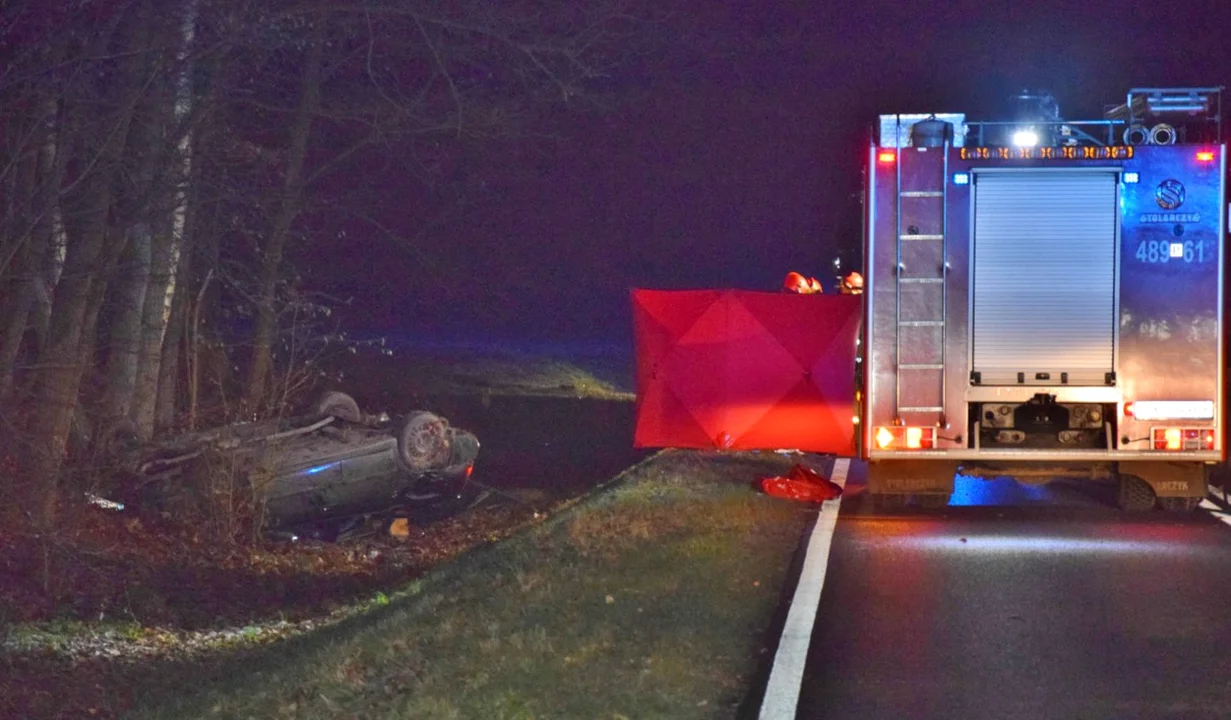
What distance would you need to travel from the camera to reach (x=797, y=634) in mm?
8250

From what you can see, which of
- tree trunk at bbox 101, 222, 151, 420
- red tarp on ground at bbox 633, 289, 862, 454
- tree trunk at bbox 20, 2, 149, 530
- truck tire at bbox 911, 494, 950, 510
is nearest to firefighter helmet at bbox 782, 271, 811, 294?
red tarp on ground at bbox 633, 289, 862, 454

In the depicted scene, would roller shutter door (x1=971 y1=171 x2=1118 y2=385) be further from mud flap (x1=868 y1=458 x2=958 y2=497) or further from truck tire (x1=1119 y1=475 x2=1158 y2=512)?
truck tire (x1=1119 y1=475 x2=1158 y2=512)

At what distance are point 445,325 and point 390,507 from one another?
3758cm

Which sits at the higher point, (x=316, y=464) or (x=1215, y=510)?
(x=316, y=464)

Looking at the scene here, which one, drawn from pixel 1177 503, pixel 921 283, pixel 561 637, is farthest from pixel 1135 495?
pixel 561 637

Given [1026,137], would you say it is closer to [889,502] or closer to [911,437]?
[911,437]

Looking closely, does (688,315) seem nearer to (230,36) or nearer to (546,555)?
(546,555)

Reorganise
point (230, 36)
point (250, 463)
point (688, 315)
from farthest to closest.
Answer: point (688, 315), point (250, 463), point (230, 36)

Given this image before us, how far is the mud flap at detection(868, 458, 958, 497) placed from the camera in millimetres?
13008

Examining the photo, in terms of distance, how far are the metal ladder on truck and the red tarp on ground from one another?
4.93m

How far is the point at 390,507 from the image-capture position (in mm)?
16094

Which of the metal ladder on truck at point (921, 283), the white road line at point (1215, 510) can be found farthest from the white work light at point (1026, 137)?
the white road line at point (1215, 510)

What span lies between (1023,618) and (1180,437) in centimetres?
433

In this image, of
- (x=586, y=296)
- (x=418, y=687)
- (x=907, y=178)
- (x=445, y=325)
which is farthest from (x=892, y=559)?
(x=586, y=296)
